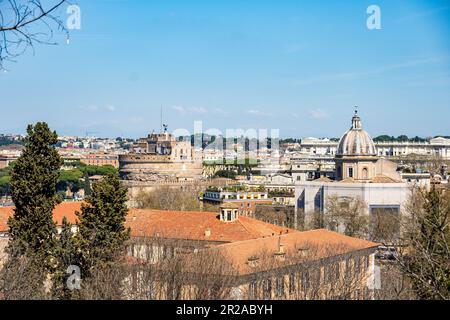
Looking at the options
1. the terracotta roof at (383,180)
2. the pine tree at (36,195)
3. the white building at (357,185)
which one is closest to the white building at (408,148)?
the white building at (357,185)

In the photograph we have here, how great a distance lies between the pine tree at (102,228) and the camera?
56.1 ft

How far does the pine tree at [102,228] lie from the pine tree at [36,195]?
0.84 meters

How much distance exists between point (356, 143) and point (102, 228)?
21981 millimetres

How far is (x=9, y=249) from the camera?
17109 mm

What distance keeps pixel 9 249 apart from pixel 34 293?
3.36m

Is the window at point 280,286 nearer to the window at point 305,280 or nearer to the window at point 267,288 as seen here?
the window at point 267,288

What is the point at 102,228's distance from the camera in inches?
714

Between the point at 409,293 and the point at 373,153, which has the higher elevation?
the point at 373,153

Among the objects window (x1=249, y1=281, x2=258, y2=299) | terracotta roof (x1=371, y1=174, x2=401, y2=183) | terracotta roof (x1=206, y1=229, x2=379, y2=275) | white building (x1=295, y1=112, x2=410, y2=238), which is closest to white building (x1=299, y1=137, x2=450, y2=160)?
white building (x1=295, y1=112, x2=410, y2=238)

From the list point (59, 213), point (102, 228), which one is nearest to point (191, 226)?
point (59, 213)

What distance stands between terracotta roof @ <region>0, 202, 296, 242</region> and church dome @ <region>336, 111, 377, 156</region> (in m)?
12.1
